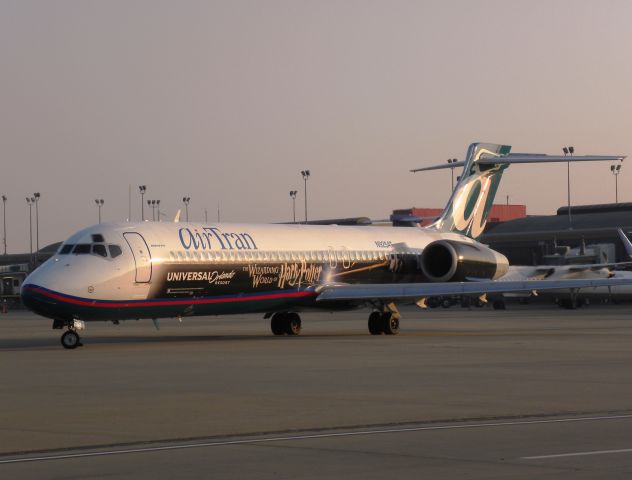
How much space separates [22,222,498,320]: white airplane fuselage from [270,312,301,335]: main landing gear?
1306 mm

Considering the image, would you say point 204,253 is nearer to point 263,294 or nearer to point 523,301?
point 263,294

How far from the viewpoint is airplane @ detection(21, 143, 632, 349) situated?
3281 centimetres

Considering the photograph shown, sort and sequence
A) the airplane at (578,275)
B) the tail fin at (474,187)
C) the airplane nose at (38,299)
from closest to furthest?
the airplane nose at (38,299)
the tail fin at (474,187)
the airplane at (578,275)

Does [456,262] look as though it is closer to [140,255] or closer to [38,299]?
[140,255]

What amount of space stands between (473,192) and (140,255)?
16.3m

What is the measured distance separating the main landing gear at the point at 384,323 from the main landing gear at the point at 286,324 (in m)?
2.54

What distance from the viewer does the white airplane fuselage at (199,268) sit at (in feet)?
107

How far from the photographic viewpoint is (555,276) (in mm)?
59062

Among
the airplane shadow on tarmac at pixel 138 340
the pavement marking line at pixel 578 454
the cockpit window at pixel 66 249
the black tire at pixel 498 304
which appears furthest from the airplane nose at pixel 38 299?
the black tire at pixel 498 304

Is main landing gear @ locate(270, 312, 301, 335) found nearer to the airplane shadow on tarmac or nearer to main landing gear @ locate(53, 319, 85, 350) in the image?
the airplane shadow on tarmac

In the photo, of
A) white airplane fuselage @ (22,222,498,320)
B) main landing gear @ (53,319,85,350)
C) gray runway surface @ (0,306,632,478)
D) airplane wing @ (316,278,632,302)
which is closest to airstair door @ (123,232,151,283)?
white airplane fuselage @ (22,222,498,320)

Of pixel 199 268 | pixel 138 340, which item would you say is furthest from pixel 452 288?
pixel 138 340

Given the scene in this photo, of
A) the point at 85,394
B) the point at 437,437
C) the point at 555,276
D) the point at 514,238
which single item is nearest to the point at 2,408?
the point at 85,394

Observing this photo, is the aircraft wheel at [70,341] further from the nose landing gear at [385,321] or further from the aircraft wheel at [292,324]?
the nose landing gear at [385,321]
